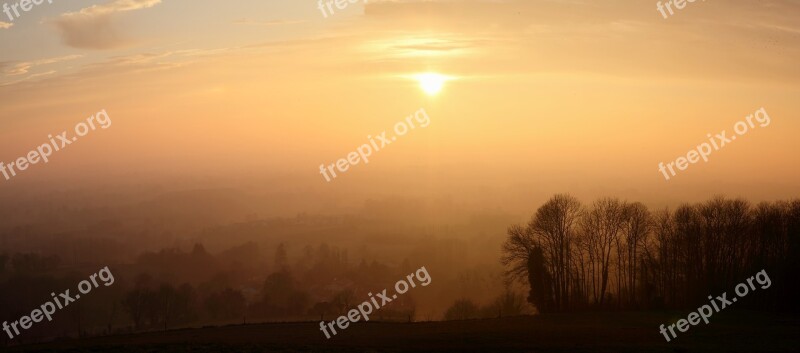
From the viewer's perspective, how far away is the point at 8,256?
152500mm

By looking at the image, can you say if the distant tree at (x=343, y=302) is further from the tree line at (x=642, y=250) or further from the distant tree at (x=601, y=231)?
the distant tree at (x=601, y=231)

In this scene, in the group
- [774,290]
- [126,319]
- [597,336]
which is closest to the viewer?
[597,336]

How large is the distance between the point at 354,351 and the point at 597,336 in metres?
16.3

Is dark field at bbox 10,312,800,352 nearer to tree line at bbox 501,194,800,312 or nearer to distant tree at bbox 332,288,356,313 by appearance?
tree line at bbox 501,194,800,312

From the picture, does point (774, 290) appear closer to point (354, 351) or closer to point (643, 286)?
point (643, 286)

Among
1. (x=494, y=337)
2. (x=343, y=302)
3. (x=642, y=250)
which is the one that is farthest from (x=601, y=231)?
(x=343, y=302)

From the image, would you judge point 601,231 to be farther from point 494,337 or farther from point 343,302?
point 343,302

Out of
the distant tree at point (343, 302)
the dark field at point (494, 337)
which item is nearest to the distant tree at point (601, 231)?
the dark field at point (494, 337)

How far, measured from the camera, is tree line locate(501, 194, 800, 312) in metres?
65.1

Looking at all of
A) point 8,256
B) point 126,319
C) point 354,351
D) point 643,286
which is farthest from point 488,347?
point 8,256

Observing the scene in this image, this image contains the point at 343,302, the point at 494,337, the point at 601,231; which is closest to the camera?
the point at 494,337

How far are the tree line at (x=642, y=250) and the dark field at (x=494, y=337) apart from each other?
12.6 metres

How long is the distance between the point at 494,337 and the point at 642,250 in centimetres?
3406

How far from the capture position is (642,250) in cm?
7100
